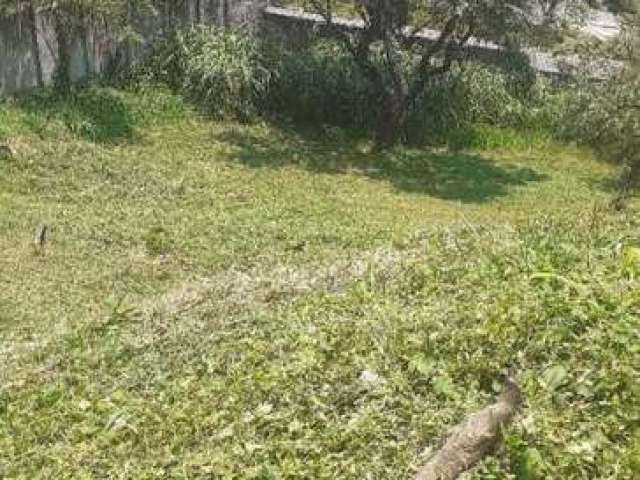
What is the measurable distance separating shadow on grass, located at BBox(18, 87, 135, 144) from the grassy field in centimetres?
307

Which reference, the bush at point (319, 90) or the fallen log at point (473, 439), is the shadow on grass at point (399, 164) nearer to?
the bush at point (319, 90)

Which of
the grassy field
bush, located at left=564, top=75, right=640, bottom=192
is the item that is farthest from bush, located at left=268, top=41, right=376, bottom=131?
the grassy field

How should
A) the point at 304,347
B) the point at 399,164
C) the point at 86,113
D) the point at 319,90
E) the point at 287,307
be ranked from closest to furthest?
the point at 304,347 → the point at 287,307 → the point at 86,113 → the point at 399,164 → the point at 319,90

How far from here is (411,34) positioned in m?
17.1

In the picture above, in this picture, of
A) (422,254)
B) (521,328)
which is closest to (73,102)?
(422,254)

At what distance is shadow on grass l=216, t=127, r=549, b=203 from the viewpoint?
15.6m

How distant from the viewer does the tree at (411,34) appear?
15453 millimetres

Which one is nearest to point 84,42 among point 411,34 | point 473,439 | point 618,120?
point 411,34

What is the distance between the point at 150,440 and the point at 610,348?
2344 mm

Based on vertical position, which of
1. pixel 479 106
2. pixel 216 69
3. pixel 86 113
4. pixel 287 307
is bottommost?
pixel 479 106

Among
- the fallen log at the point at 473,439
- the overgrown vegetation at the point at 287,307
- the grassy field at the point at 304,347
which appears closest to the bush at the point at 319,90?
the overgrown vegetation at the point at 287,307

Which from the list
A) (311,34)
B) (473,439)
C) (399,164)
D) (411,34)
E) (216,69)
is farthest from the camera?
(311,34)

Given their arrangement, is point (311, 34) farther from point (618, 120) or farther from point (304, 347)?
point (304, 347)

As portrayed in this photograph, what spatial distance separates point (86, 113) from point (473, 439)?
476 inches
